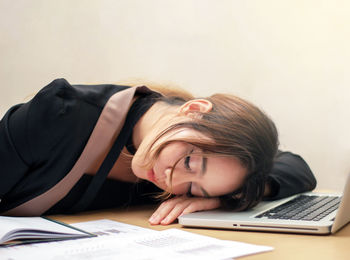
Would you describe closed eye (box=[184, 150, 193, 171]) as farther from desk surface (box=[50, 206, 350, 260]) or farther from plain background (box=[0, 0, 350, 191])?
plain background (box=[0, 0, 350, 191])

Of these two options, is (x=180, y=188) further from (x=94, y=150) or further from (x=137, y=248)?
(x=137, y=248)

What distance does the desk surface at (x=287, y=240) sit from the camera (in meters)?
0.63

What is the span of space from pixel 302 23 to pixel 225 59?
1.11 feet

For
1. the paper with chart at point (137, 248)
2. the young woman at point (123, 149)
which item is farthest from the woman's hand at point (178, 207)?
the paper with chart at point (137, 248)

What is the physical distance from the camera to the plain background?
66.9 inches

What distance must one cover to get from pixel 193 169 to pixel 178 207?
0.10 m

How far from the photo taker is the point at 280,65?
176 cm

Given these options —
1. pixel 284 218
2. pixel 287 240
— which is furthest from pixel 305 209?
pixel 287 240

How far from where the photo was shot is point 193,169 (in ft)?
3.01

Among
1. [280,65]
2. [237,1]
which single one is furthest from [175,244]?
[237,1]

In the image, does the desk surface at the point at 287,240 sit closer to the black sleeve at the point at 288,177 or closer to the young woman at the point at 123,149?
the young woman at the point at 123,149

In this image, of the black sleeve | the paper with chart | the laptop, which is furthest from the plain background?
the paper with chart

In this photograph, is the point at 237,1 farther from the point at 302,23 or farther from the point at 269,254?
the point at 269,254

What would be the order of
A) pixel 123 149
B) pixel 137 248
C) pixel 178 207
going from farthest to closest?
pixel 123 149 → pixel 178 207 → pixel 137 248
